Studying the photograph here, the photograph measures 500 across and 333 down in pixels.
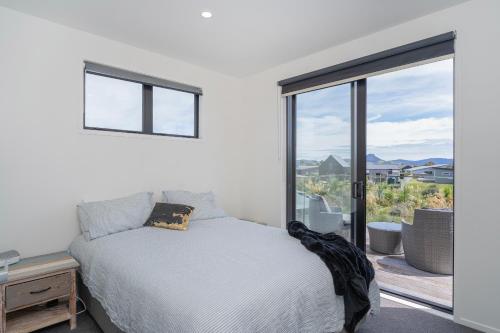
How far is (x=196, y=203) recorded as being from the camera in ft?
10.4

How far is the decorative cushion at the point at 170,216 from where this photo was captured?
270 centimetres

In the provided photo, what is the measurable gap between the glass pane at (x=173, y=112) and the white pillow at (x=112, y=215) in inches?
38.4

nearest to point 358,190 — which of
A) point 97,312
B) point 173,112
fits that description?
point 173,112

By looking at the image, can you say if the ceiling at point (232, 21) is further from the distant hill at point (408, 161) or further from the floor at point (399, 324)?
the floor at point (399, 324)

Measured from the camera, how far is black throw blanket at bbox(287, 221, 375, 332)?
1.80m

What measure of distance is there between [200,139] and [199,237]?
5.44 ft

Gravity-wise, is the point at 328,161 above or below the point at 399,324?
above

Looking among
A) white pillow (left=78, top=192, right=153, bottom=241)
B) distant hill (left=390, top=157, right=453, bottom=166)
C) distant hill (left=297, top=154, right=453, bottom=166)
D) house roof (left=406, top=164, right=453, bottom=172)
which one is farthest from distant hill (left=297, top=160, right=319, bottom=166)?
white pillow (left=78, top=192, right=153, bottom=241)

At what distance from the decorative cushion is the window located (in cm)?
98

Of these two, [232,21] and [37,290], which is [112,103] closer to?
[232,21]

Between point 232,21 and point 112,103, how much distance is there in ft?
5.17

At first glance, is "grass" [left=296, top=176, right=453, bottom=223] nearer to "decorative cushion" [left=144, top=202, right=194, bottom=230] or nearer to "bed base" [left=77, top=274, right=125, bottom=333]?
"decorative cushion" [left=144, top=202, right=194, bottom=230]

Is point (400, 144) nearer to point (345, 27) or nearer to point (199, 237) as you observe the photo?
point (345, 27)

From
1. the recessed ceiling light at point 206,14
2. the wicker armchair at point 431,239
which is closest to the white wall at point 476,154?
the wicker armchair at point 431,239
